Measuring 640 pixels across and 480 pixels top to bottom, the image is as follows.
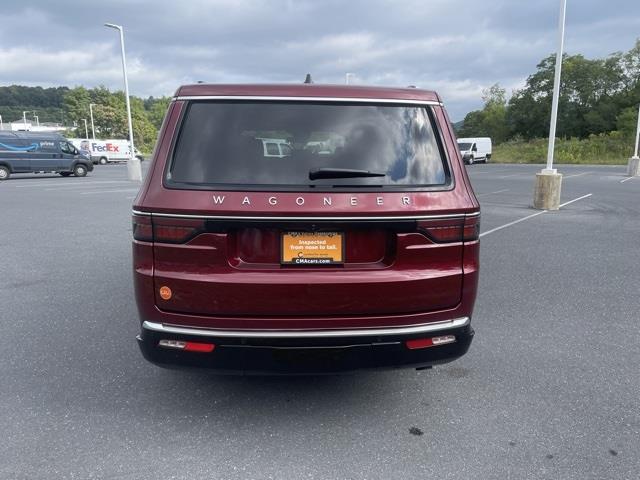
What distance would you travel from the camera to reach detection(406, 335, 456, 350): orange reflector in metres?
2.64

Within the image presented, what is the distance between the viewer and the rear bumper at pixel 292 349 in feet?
8.32

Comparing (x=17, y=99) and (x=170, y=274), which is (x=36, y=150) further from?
(x=17, y=99)

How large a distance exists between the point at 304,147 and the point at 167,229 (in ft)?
2.73

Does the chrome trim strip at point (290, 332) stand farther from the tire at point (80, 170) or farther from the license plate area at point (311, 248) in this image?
the tire at point (80, 170)

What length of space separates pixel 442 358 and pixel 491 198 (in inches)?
542

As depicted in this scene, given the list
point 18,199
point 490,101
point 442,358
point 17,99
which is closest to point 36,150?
point 18,199

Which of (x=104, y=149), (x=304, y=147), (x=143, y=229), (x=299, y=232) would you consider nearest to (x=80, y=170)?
(x=104, y=149)

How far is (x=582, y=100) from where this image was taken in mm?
69750

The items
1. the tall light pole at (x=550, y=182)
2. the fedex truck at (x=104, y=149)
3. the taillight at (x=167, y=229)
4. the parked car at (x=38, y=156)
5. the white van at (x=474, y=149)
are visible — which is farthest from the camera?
the fedex truck at (x=104, y=149)

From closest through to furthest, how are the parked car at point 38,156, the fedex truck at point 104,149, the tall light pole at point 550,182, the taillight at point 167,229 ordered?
the taillight at point 167,229 → the tall light pole at point 550,182 → the parked car at point 38,156 → the fedex truck at point 104,149

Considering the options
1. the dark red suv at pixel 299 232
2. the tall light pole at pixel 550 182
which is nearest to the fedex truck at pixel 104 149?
the tall light pole at pixel 550 182

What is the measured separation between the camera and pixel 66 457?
254cm

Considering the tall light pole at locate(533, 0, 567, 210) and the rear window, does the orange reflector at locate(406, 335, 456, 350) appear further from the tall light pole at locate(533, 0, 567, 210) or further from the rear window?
the tall light pole at locate(533, 0, 567, 210)

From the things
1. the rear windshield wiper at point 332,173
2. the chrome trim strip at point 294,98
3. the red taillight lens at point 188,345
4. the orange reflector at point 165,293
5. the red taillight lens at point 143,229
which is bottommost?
the red taillight lens at point 188,345
